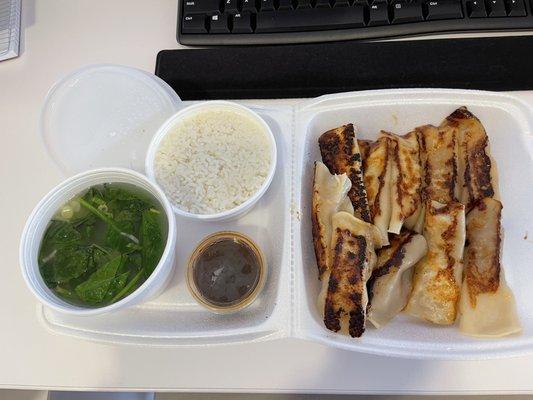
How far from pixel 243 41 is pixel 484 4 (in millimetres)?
627

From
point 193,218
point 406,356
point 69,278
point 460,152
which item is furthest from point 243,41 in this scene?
point 406,356

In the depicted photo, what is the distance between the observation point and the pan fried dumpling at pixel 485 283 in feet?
2.86

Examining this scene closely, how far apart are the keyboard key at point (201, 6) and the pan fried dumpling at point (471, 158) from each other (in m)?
0.67

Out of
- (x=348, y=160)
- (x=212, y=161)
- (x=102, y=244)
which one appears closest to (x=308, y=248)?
(x=348, y=160)

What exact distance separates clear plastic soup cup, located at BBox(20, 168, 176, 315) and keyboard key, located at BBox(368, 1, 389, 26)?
713 millimetres

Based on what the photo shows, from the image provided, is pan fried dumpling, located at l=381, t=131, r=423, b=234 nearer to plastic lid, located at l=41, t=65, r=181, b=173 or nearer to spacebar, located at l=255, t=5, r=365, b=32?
spacebar, located at l=255, t=5, r=365, b=32

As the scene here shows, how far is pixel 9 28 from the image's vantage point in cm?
130

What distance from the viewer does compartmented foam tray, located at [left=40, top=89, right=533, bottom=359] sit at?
89cm

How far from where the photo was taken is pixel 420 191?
102 cm

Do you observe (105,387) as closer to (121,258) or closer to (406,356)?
(121,258)

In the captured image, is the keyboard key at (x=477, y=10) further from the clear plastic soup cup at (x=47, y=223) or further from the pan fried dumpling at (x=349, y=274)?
the clear plastic soup cup at (x=47, y=223)

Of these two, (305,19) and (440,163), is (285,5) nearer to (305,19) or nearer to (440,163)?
(305,19)

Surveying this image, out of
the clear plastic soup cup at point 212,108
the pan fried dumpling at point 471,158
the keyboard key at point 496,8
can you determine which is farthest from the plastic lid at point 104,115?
the keyboard key at point 496,8

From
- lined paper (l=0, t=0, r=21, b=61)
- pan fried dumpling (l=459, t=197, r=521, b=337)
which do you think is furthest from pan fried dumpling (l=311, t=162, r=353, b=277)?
lined paper (l=0, t=0, r=21, b=61)
